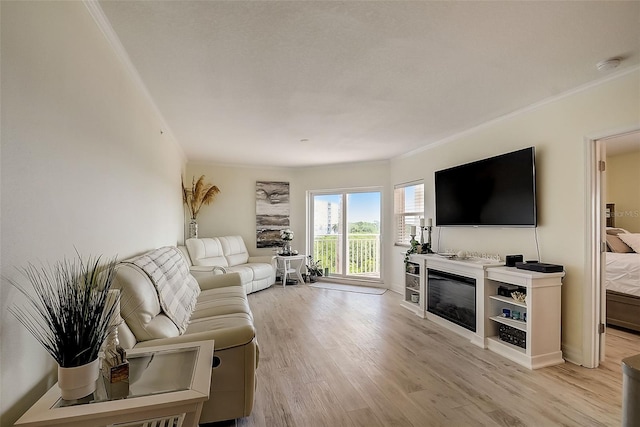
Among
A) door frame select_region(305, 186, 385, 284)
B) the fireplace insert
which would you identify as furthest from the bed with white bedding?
door frame select_region(305, 186, 385, 284)

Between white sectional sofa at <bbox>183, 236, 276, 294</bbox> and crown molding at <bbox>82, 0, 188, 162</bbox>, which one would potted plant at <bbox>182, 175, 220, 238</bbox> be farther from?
crown molding at <bbox>82, 0, 188, 162</bbox>

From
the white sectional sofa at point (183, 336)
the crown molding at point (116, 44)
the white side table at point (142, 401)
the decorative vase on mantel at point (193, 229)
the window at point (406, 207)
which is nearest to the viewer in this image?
the white side table at point (142, 401)

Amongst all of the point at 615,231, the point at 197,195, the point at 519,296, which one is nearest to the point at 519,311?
the point at 519,296

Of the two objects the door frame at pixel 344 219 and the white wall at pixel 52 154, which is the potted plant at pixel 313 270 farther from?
the white wall at pixel 52 154

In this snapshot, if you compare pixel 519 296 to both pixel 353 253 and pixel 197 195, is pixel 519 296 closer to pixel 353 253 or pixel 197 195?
pixel 353 253

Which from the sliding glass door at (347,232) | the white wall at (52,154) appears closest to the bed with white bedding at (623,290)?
the sliding glass door at (347,232)

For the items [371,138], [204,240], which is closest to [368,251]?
[371,138]

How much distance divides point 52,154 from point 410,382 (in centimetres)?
265

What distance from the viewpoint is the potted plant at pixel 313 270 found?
21.4 feet

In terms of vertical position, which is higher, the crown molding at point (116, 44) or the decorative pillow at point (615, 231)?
the crown molding at point (116, 44)

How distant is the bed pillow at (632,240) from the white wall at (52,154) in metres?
5.66

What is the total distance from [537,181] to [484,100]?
96 cm

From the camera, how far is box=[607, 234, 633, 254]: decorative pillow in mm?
4031

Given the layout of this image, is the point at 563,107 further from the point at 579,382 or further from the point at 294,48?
the point at 294,48
